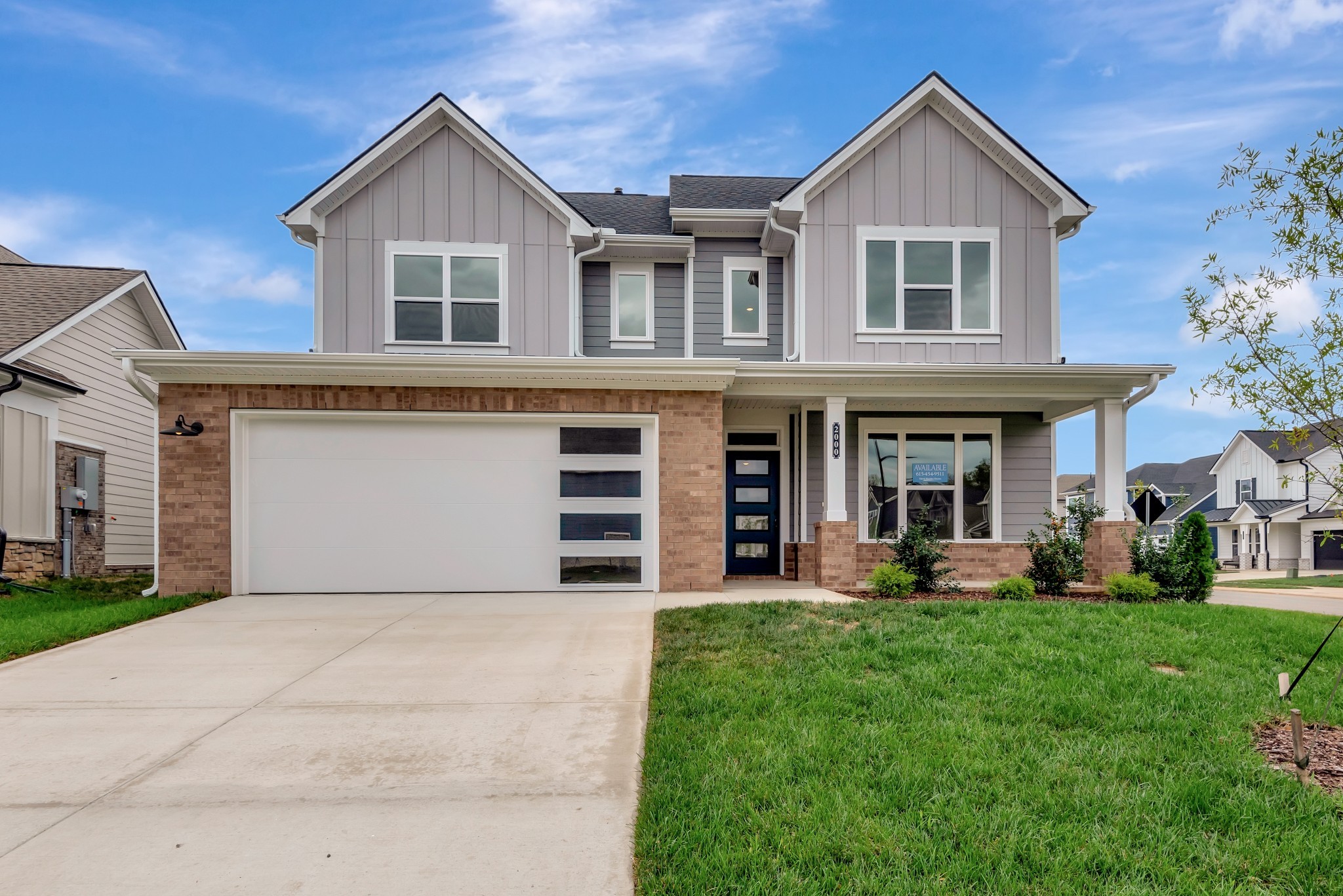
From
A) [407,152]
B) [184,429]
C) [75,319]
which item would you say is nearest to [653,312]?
[407,152]

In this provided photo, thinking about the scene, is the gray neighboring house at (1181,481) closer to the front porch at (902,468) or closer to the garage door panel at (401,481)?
the front porch at (902,468)

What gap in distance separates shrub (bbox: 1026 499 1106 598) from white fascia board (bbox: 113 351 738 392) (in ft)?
16.6

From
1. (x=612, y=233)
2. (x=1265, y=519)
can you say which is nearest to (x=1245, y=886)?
(x=612, y=233)

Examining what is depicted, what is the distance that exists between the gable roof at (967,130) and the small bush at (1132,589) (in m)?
5.58

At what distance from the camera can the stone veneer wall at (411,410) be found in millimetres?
9938

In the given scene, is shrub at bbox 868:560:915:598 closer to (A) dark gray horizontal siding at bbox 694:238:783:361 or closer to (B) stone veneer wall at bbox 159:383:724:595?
(B) stone veneer wall at bbox 159:383:724:595

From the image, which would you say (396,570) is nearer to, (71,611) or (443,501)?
(443,501)

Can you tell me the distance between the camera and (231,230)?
16203 millimetres

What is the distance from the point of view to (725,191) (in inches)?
573

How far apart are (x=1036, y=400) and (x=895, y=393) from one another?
2352 mm

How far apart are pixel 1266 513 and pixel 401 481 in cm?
3952

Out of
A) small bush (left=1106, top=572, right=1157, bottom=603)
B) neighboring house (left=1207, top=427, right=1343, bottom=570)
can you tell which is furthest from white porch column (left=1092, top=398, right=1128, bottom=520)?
neighboring house (left=1207, top=427, right=1343, bottom=570)

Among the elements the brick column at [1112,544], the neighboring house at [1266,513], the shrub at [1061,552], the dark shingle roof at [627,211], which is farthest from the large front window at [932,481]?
the neighboring house at [1266,513]

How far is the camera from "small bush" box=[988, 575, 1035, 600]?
32.5 ft
